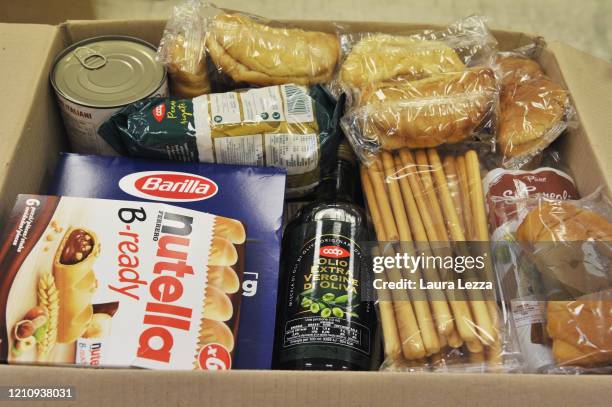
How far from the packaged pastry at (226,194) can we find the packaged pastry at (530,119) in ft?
1.25

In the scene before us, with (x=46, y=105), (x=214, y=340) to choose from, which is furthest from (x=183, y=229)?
(x=46, y=105)

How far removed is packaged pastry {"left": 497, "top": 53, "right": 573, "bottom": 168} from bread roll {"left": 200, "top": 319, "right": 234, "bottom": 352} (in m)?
0.54

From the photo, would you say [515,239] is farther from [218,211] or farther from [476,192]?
[218,211]

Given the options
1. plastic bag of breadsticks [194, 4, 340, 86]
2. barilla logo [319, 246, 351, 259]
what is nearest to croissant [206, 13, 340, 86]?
plastic bag of breadsticks [194, 4, 340, 86]

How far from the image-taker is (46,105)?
974 millimetres

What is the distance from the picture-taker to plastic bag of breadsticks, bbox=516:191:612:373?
0.76 m

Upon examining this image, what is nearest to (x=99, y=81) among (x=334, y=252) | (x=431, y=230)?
(x=334, y=252)

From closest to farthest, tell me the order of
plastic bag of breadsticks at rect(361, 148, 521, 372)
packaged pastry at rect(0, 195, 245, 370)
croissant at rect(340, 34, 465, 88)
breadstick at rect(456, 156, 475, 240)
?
packaged pastry at rect(0, 195, 245, 370) → plastic bag of breadsticks at rect(361, 148, 521, 372) → breadstick at rect(456, 156, 475, 240) → croissant at rect(340, 34, 465, 88)

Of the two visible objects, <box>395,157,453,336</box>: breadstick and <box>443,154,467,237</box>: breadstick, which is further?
<box>443,154,467,237</box>: breadstick

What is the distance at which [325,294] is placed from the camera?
834 mm

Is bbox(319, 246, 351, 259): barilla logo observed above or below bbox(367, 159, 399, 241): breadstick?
below

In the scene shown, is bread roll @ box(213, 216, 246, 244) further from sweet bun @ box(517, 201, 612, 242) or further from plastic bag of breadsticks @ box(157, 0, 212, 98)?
sweet bun @ box(517, 201, 612, 242)

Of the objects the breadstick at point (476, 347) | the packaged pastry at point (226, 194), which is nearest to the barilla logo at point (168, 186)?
the packaged pastry at point (226, 194)

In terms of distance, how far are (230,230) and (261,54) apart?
336 mm
